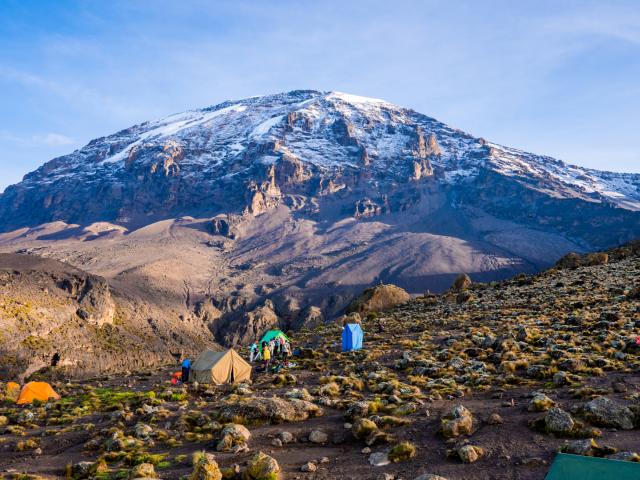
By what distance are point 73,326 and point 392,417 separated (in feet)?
361

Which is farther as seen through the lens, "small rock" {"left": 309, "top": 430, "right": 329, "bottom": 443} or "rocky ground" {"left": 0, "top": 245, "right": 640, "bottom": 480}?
"small rock" {"left": 309, "top": 430, "right": 329, "bottom": 443}

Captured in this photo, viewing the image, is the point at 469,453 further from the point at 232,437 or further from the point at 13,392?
the point at 13,392

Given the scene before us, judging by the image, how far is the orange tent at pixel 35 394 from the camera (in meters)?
28.3

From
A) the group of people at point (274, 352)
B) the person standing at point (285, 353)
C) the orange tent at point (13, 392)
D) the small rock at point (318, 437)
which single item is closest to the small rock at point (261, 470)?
the small rock at point (318, 437)

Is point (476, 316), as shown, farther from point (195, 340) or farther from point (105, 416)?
point (195, 340)

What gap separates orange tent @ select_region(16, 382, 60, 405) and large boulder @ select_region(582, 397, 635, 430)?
2961cm

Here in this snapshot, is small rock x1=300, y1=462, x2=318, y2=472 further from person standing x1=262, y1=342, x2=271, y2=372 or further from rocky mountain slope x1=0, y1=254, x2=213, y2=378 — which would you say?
rocky mountain slope x1=0, y1=254, x2=213, y2=378

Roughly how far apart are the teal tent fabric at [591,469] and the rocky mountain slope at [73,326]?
90493 millimetres

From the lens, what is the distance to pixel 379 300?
55.9 m

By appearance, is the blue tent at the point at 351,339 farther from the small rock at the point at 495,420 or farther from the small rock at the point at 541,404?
the small rock at the point at 495,420

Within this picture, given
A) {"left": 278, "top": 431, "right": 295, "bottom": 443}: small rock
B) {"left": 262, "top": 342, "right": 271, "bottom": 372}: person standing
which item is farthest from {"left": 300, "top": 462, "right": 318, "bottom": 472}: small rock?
{"left": 262, "top": 342, "right": 271, "bottom": 372}: person standing

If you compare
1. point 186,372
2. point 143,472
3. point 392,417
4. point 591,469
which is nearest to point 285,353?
point 186,372

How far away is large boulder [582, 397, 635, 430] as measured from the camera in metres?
10.6

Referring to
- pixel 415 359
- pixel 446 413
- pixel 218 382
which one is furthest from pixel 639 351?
pixel 218 382
